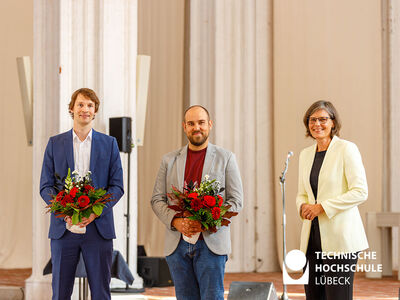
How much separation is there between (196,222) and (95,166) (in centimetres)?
105

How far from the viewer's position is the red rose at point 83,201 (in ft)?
12.7

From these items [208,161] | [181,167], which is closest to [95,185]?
[181,167]

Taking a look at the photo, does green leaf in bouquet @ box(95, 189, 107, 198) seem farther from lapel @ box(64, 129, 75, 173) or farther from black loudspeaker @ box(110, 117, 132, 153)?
black loudspeaker @ box(110, 117, 132, 153)

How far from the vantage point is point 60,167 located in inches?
167

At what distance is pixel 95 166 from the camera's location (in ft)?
14.0

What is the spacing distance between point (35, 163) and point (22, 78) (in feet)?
3.59

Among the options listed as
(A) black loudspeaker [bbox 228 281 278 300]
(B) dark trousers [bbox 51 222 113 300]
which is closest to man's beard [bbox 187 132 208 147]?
(B) dark trousers [bbox 51 222 113 300]

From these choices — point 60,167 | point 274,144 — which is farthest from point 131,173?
point 274,144

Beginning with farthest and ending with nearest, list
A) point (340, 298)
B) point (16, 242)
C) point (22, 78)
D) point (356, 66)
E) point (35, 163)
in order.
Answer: point (16, 242) < point (356, 66) < point (22, 78) < point (35, 163) < point (340, 298)

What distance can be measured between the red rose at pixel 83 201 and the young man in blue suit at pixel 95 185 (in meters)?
0.16

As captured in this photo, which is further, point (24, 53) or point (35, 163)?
point (24, 53)

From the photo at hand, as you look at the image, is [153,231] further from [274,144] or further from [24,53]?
[24,53]

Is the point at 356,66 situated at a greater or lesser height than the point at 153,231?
greater

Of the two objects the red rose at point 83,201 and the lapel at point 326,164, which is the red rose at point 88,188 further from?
the lapel at point 326,164
